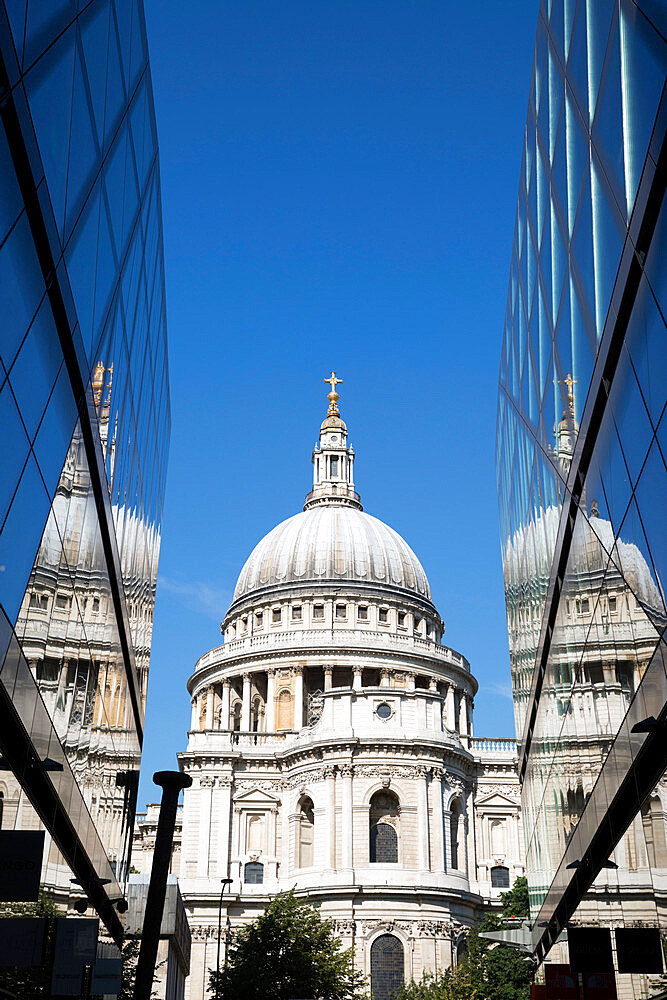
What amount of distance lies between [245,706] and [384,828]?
22766 mm

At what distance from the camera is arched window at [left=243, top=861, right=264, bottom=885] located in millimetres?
73438

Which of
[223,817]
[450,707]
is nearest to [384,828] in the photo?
[223,817]

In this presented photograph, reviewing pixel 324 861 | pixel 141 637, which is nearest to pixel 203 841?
pixel 324 861

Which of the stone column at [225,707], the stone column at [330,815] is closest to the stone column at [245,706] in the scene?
the stone column at [225,707]

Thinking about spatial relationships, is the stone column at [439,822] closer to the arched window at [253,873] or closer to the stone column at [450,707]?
the arched window at [253,873]

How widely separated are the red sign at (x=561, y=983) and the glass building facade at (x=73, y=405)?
10382mm

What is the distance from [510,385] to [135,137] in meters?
15.1

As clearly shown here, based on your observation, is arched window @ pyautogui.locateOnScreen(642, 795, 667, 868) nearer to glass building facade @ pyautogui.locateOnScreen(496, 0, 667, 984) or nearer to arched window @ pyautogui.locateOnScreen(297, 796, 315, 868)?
glass building facade @ pyautogui.locateOnScreen(496, 0, 667, 984)

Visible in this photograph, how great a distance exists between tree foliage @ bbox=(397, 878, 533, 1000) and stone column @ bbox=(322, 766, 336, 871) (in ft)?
29.0

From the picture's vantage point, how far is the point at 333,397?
408 ft

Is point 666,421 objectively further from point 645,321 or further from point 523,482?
point 523,482

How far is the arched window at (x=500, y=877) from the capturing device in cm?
7462

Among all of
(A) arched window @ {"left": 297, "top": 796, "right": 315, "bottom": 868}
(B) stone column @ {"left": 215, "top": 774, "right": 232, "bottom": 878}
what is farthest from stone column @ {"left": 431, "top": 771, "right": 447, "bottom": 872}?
(B) stone column @ {"left": 215, "top": 774, "right": 232, "bottom": 878}

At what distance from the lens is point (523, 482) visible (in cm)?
3169
